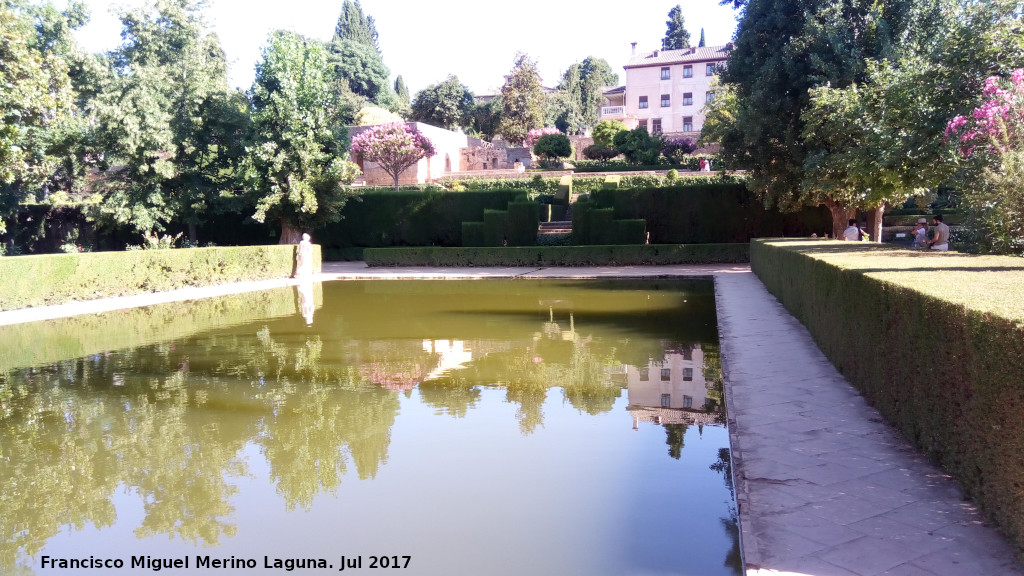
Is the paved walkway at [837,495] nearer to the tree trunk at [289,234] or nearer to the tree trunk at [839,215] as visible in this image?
the tree trunk at [839,215]

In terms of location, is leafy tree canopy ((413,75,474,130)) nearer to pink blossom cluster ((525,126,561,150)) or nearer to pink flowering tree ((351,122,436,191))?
pink blossom cluster ((525,126,561,150))

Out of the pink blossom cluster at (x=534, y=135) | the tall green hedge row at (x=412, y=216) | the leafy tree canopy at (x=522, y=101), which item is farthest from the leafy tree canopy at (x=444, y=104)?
the tall green hedge row at (x=412, y=216)

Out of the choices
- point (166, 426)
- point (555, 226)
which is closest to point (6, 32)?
point (166, 426)

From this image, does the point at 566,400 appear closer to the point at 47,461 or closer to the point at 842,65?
the point at 47,461

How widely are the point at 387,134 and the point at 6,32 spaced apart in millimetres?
22557

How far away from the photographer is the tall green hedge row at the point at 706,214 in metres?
24.9

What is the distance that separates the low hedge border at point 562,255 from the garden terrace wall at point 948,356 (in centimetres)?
1620

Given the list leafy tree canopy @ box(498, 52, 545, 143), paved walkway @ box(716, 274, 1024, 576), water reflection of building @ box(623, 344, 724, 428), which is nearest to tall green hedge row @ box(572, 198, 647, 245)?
water reflection of building @ box(623, 344, 724, 428)

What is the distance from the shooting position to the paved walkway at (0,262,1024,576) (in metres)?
3.43

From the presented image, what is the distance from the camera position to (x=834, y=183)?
17.0 m

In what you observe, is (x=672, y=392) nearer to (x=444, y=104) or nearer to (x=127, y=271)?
(x=127, y=271)

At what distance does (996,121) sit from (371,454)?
8396mm

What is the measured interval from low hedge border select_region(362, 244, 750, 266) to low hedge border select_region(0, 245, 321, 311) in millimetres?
3153

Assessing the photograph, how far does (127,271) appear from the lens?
1891 cm
